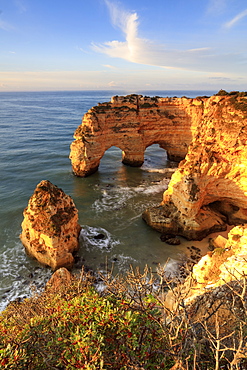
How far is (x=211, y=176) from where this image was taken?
21.4 metres

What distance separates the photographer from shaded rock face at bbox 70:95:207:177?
118 feet

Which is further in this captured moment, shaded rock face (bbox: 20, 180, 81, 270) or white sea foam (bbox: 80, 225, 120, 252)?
white sea foam (bbox: 80, 225, 120, 252)

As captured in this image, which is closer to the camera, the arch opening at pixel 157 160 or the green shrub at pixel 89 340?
the green shrub at pixel 89 340

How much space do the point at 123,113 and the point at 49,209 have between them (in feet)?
84.4

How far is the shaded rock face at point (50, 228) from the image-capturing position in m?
17.5

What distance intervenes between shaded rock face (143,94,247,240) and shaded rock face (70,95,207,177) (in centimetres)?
1699

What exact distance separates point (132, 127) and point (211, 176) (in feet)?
69.5

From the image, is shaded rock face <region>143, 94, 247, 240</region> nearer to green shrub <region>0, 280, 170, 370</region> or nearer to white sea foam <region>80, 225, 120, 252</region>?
white sea foam <region>80, 225, 120, 252</region>

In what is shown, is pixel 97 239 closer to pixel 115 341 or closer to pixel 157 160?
pixel 115 341

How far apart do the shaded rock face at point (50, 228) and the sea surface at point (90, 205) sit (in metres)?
1.42

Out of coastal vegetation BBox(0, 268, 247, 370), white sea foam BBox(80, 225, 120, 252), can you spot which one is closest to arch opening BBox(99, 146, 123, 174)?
white sea foam BBox(80, 225, 120, 252)

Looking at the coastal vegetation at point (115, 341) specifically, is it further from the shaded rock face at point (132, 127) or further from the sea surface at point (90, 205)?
the shaded rock face at point (132, 127)

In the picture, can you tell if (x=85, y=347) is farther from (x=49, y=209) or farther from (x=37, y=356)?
(x=49, y=209)

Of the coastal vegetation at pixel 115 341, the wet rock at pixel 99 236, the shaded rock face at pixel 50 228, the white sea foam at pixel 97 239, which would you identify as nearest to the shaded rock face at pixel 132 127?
the white sea foam at pixel 97 239
